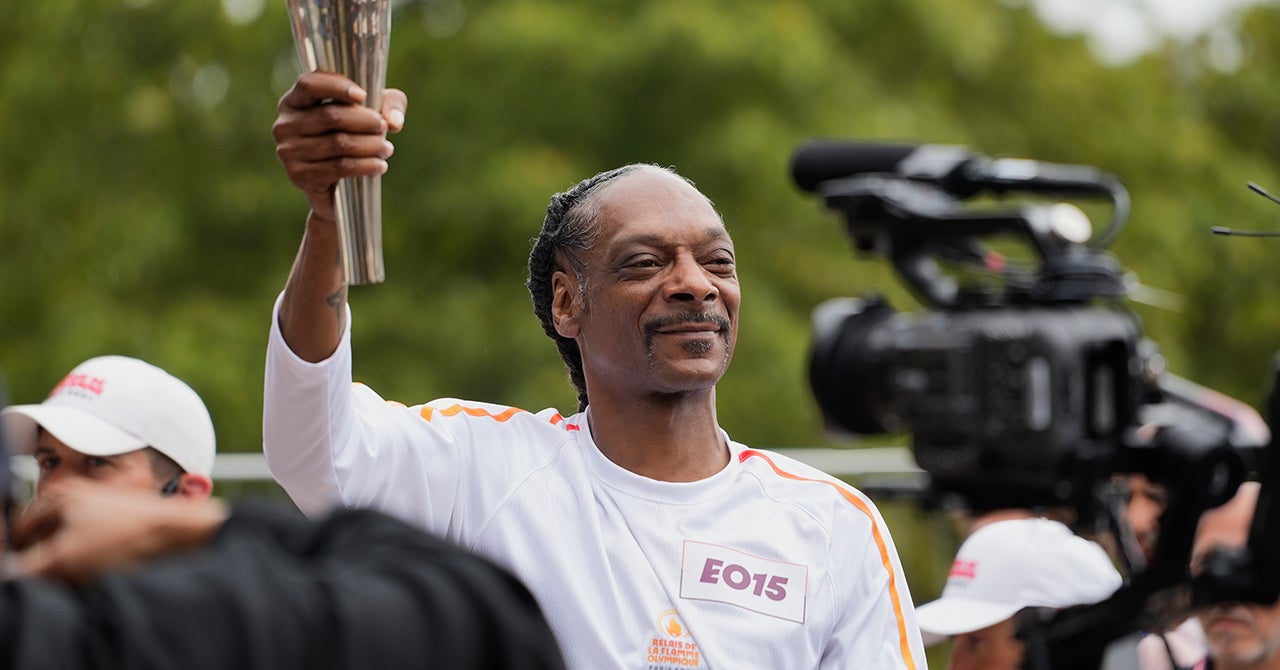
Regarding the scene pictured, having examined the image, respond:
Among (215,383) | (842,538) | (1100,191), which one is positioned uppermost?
(1100,191)

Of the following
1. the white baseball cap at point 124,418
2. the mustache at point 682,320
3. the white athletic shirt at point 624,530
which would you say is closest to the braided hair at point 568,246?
the mustache at point 682,320

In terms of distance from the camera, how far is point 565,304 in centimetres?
344

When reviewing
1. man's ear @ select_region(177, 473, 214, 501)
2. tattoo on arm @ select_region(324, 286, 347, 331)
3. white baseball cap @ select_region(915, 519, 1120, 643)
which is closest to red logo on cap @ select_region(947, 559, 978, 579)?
white baseball cap @ select_region(915, 519, 1120, 643)

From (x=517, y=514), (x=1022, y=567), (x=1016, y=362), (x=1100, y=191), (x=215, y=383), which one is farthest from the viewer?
(x=215, y=383)

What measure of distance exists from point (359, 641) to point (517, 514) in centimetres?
166

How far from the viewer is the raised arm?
2781 mm

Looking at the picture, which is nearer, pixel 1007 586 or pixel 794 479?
pixel 794 479

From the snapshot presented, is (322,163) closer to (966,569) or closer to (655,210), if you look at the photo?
(655,210)

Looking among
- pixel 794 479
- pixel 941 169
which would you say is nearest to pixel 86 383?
pixel 794 479

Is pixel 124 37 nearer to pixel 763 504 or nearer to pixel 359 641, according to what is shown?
pixel 763 504

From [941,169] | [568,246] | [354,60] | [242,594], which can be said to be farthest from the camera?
[941,169]

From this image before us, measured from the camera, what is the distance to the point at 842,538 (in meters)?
3.10

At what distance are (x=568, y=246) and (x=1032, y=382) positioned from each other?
90cm

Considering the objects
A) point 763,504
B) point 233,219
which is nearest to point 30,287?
point 233,219
